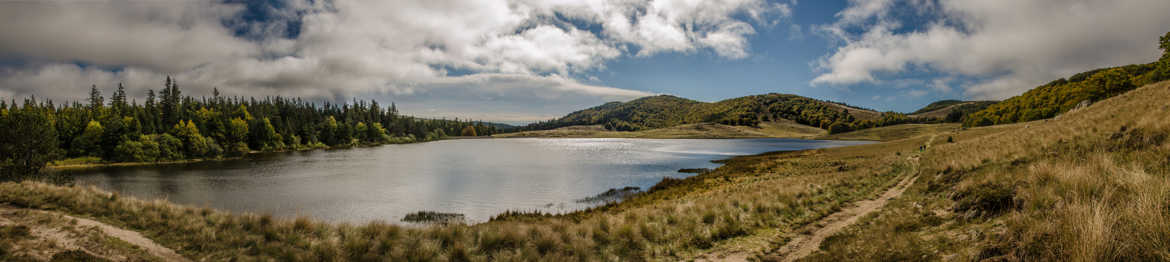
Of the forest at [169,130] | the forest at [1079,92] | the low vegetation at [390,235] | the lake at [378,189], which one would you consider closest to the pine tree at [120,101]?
A: the forest at [169,130]

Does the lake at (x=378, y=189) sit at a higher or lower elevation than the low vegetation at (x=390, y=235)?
lower

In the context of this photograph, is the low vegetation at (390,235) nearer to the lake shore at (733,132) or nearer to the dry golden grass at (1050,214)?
the dry golden grass at (1050,214)

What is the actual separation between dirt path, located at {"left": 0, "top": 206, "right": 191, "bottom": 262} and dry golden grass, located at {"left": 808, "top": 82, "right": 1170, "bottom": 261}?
1165 centimetres

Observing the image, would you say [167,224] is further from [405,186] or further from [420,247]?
[405,186]

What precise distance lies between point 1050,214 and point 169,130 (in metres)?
105

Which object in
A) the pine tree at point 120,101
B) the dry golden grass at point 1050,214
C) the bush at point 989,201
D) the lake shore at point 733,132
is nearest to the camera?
the dry golden grass at point 1050,214

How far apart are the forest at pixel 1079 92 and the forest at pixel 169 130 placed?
112 metres

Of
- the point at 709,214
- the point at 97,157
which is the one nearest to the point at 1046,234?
the point at 709,214

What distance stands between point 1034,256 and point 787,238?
514cm

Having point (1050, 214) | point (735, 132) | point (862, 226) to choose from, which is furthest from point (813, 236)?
point (735, 132)

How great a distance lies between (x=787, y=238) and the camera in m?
9.16

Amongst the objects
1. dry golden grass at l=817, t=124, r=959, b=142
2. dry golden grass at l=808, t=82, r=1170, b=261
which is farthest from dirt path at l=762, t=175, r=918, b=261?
dry golden grass at l=817, t=124, r=959, b=142

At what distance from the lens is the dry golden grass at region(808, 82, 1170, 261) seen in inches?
152

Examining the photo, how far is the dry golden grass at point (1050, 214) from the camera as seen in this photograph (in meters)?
3.85
